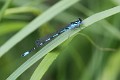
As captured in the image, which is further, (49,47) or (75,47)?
(75,47)

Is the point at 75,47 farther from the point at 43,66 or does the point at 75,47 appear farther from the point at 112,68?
the point at 43,66

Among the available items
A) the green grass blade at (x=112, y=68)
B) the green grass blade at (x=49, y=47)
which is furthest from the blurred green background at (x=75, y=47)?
the green grass blade at (x=49, y=47)

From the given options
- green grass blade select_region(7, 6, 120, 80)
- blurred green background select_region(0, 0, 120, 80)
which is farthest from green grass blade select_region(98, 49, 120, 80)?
green grass blade select_region(7, 6, 120, 80)

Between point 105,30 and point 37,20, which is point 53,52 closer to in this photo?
point 37,20

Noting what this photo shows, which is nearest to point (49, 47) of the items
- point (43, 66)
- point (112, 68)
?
point (43, 66)

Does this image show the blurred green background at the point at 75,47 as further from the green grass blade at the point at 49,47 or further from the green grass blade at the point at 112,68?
the green grass blade at the point at 49,47

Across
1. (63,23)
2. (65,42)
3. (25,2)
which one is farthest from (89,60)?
(65,42)

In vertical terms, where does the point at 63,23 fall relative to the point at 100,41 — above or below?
above
